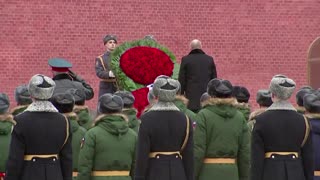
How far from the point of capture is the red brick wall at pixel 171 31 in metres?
20.6

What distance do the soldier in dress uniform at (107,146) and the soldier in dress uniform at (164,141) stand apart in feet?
1.49

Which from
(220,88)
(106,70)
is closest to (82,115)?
(220,88)

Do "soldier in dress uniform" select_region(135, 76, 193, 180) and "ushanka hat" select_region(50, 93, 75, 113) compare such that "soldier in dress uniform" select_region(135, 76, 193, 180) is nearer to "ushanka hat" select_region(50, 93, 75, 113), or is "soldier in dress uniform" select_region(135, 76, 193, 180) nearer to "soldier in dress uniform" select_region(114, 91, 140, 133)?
"ushanka hat" select_region(50, 93, 75, 113)

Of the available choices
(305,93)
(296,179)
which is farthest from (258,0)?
(296,179)

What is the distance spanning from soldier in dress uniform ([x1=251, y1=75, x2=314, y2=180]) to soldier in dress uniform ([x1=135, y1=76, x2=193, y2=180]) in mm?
698

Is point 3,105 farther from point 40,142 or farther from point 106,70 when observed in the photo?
point 106,70

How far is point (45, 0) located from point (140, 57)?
25.7 feet

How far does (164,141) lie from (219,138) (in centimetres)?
125

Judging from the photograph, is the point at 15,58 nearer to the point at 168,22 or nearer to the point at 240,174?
the point at 168,22

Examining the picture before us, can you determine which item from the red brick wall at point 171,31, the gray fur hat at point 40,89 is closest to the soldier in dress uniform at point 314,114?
the gray fur hat at point 40,89

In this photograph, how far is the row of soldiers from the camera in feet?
31.5

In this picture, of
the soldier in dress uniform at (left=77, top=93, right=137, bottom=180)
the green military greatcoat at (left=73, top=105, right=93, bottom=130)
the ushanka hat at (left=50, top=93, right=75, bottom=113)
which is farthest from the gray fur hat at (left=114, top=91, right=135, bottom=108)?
the soldier in dress uniform at (left=77, top=93, right=137, bottom=180)

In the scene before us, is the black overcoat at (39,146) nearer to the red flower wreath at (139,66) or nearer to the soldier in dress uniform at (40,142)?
the soldier in dress uniform at (40,142)

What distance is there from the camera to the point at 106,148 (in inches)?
380
